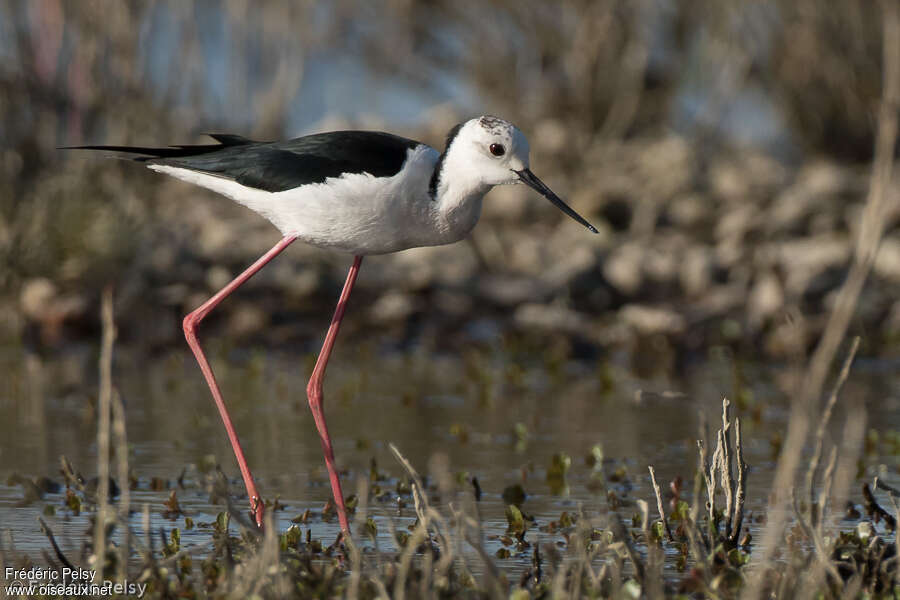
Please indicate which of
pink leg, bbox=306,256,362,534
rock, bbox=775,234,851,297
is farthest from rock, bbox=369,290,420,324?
pink leg, bbox=306,256,362,534

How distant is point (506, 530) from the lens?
4355 millimetres

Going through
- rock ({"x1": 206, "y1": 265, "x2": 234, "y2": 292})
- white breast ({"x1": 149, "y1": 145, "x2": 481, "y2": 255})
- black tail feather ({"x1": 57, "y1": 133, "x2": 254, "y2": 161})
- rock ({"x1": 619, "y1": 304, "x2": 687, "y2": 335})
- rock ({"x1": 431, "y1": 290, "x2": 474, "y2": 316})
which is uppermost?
rock ({"x1": 206, "y1": 265, "x2": 234, "y2": 292})

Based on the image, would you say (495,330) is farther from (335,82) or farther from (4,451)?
(335,82)

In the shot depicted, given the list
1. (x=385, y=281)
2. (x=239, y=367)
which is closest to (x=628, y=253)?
(x=385, y=281)

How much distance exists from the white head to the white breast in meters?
0.06

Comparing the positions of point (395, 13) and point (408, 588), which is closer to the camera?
point (408, 588)

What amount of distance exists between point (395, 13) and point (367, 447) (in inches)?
322

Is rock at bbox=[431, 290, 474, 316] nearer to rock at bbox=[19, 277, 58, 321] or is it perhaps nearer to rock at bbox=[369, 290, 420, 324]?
rock at bbox=[369, 290, 420, 324]

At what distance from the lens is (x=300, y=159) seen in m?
4.43

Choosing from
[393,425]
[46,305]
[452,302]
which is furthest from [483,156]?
[46,305]

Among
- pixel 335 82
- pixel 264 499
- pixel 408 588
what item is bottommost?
pixel 408 588

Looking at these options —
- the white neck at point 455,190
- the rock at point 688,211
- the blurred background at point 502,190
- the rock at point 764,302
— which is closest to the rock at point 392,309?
the blurred background at point 502,190

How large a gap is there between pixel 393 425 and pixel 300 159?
7.02 ft

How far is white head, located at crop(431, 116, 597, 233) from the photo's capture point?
4.34 m
